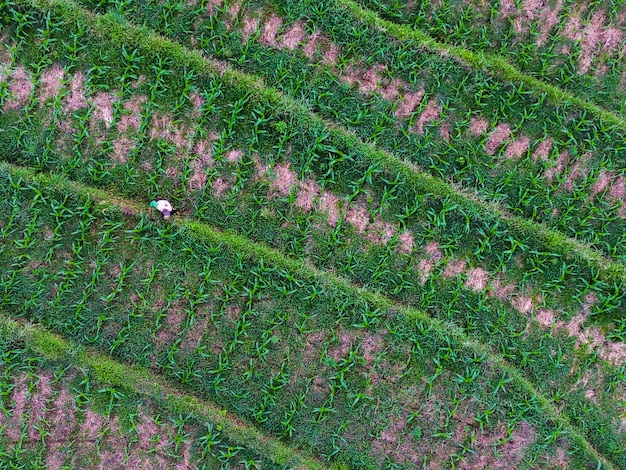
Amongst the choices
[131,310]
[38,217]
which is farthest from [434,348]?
[38,217]

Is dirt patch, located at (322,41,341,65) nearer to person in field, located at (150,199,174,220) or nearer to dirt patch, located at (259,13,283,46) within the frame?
dirt patch, located at (259,13,283,46)

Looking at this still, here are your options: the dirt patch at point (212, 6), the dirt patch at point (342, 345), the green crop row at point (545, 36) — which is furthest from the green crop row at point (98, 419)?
the green crop row at point (545, 36)

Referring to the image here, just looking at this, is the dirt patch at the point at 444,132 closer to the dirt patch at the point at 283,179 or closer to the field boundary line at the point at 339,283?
the dirt patch at the point at 283,179

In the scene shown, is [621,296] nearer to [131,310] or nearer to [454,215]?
[454,215]

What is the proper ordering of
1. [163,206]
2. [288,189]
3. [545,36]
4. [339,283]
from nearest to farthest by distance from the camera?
[163,206]
[339,283]
[288,189]
[545,36]

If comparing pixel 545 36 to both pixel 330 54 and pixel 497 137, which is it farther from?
pixel 330 54

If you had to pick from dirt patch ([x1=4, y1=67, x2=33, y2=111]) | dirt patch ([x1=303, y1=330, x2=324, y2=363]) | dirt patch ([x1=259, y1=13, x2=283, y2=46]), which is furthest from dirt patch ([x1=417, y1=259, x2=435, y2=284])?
dirt patch ([x1=4, y1=67, x2=33, y2=111])

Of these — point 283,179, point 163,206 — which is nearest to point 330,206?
point 283,179
